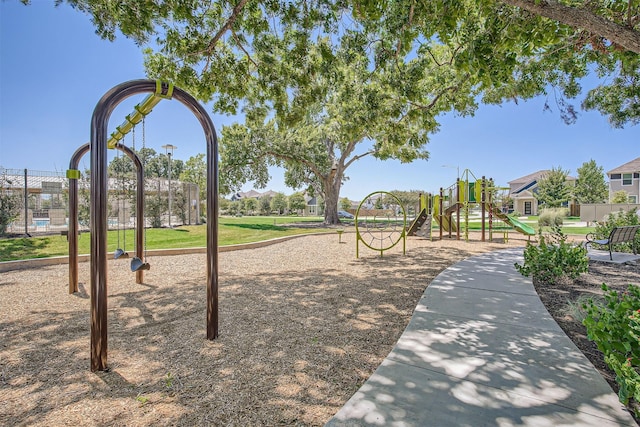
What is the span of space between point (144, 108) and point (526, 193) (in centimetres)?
5929

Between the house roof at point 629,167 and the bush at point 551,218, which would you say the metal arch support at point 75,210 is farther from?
the house roof at point 629,167

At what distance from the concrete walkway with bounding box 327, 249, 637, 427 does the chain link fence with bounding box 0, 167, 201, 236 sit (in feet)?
27.6

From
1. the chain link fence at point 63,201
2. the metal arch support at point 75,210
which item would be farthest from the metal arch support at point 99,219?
the chain link fence at point 63,201

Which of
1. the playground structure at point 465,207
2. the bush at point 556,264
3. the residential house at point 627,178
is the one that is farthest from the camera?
the residential house at point 627,178

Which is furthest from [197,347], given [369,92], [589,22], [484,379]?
[369,92]

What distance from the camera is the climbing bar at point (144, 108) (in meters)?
3.07

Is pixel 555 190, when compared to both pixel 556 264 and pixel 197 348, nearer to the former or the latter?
pixel 556 264

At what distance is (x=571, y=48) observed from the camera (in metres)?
6.00

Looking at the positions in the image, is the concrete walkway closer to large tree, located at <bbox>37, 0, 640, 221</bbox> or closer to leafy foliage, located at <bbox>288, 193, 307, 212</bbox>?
large tree, located at <bbox>37, 0, 640, 221</bbox>

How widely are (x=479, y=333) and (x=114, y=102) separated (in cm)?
428

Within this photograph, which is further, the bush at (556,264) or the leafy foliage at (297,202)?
the leafy foliage at (297,202)

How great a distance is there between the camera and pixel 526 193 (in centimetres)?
5028

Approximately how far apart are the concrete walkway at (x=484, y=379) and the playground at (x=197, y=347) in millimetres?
267

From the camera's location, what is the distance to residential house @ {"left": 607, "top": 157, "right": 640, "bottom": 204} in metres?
34.5
